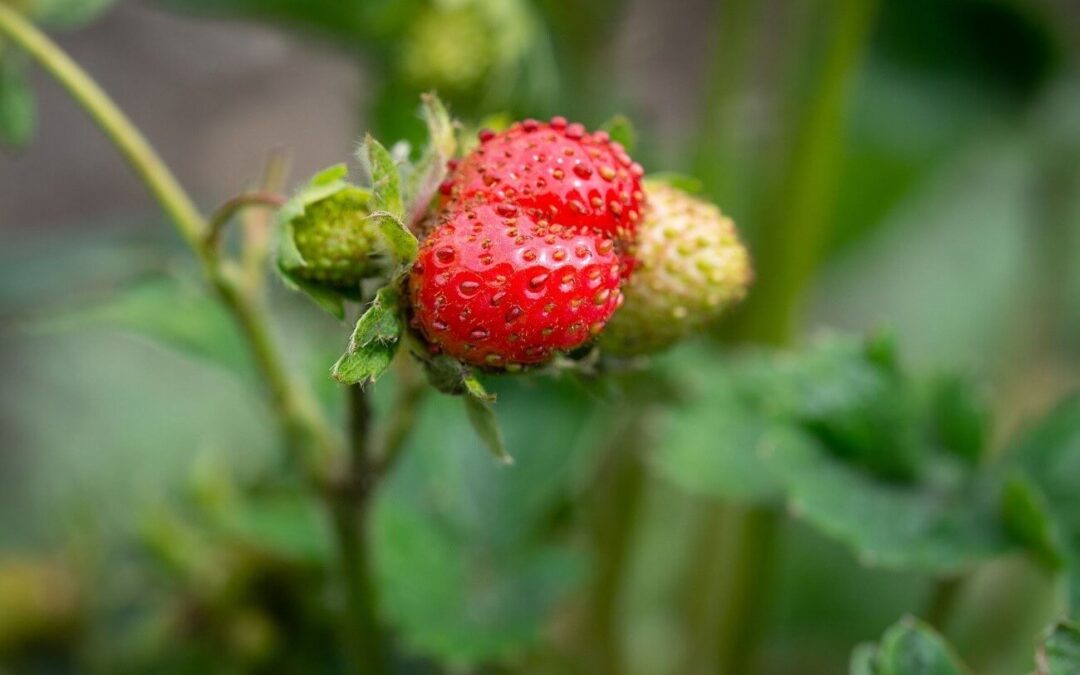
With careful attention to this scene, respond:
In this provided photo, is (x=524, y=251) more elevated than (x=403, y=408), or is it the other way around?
(x=524, y=251)

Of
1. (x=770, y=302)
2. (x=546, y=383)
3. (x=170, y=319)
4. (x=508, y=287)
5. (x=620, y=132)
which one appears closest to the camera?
(x=508, y=287)

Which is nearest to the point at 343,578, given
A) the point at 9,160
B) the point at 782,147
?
the point at 782,147

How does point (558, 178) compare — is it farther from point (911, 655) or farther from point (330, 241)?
point (911, 655)

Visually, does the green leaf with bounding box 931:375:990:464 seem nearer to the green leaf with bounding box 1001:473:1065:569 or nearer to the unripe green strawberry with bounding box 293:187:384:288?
the green leaf with bounding box 1001:473:1065:569

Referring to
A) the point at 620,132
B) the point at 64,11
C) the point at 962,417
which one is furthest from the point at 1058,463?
the point at 64,11

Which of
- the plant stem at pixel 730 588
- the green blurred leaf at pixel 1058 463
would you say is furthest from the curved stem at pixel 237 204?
the plant stem at pixel 730 588

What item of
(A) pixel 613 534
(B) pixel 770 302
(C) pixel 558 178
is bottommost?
(A) pixel 613 534
